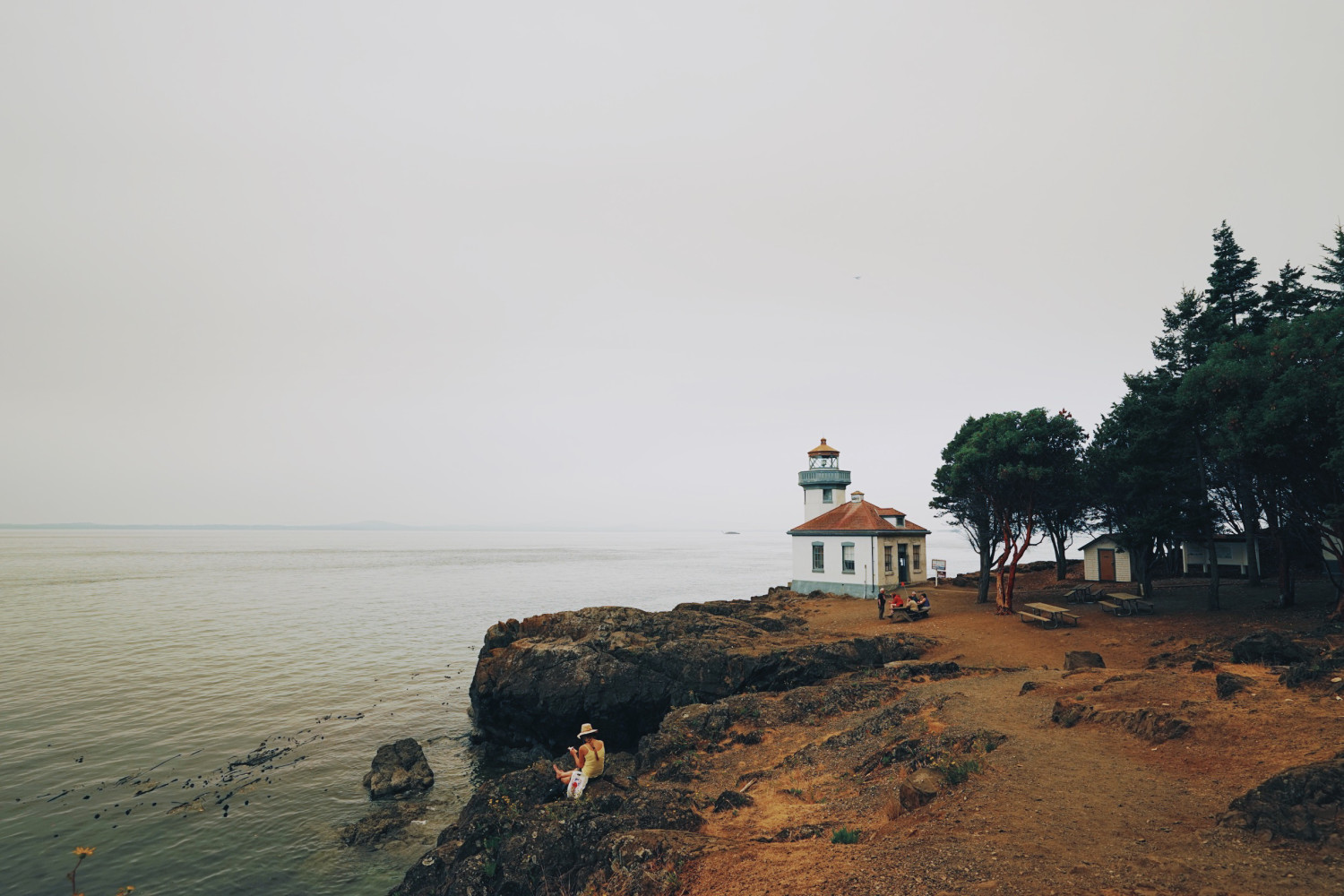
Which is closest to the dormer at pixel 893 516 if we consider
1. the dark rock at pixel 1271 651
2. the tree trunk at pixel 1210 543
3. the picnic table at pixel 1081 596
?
the picnic table at pixel 1081 596

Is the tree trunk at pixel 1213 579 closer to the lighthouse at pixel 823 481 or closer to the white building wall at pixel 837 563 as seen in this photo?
the white building wall at pixel 837 563

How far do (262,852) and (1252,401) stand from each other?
34668 mm

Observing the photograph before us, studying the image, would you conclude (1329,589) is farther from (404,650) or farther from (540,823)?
(404,650)

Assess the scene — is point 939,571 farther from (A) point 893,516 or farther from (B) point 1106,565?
(B) point 1106,565

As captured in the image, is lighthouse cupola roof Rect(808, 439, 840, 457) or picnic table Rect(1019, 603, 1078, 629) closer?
picnic table Rect(1019, 603, 1078, 629)

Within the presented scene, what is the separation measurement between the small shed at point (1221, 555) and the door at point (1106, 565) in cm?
479

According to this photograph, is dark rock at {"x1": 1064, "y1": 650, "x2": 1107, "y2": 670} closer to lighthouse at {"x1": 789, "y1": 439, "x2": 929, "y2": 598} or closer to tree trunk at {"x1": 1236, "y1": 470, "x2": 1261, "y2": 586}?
tree trunk at {"x1": 1236, "y1": 470, "x2": 1261, "y2": 586}

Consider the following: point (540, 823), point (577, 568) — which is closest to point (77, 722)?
point (540, 823)

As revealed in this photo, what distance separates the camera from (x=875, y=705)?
1772cm

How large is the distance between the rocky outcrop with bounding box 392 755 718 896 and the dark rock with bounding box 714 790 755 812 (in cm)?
61

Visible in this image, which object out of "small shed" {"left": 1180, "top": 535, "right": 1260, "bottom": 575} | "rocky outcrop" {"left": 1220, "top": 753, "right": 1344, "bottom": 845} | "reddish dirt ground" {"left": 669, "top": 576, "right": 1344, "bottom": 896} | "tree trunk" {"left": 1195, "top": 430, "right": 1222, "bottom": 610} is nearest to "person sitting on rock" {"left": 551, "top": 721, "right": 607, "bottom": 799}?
"reddish dirt ground" {"left": 669, "top": 576, "right": 1344, "bottom": 896}

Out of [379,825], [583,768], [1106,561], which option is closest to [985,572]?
[1106,561]

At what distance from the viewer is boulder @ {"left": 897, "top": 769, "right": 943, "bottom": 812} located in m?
10.0

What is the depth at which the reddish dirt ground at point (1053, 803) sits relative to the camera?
7.28m
